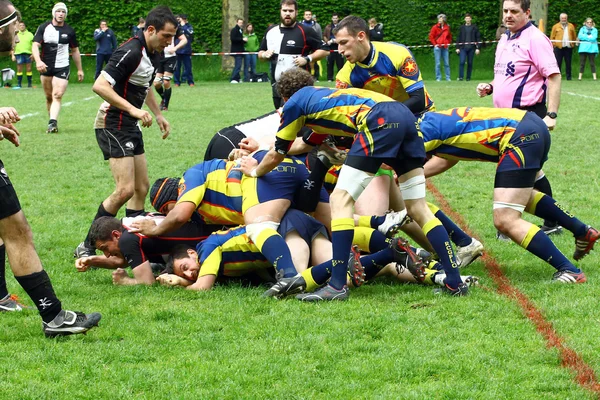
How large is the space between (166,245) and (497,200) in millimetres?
2317

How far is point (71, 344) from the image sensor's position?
4754 millimetres

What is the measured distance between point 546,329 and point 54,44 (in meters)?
12.7

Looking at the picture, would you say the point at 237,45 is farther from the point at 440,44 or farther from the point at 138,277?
the point at 138,277

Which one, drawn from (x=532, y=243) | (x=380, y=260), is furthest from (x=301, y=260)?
(x=532, y=243)

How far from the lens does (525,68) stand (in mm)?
7328

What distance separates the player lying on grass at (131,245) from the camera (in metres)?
6.14

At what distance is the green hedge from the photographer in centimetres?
3341

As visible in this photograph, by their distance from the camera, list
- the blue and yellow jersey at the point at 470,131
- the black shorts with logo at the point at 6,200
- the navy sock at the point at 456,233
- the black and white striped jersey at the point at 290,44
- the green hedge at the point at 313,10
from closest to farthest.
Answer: the black shorts with logo at the point at 6,200
the blue and yellow jersey at the point at 470,131
the navy sock at the point at 456,233
the black and white striped jersey at the point at 290,44
the green hedge at the point at 313,10

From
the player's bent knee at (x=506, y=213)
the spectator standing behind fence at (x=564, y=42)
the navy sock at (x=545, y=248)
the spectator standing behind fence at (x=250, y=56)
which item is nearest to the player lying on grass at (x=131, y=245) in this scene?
the player's bent knee at (x=506, y=213)

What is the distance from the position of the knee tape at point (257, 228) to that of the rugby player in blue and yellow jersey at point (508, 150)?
3.81 ft

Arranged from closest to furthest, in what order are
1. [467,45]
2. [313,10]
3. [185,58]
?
1. [185,58]
2. [467,45]
3. [313,10]

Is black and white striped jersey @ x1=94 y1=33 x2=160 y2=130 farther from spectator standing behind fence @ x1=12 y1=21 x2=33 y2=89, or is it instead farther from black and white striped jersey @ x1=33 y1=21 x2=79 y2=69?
spectator standing behind fence @ x1=12 y1=21 x2=33 y2=89

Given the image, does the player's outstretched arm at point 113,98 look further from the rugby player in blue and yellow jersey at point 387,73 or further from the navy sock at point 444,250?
the navy sock at point 444,250

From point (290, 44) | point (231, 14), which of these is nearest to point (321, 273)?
point (290, 44)
